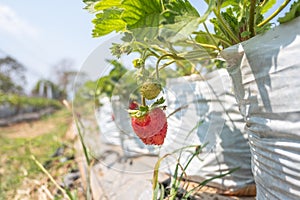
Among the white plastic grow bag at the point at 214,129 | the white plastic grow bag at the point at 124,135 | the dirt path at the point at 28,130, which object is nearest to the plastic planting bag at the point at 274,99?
the white plastic grow bag at the point at 214,129

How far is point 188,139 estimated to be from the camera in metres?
0.76

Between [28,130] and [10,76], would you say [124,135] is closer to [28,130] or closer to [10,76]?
[28,130]

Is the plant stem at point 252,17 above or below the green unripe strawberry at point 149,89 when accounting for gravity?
above

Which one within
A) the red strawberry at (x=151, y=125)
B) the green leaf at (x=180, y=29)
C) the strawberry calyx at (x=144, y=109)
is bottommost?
the red strawberry at (x=151, y=125)

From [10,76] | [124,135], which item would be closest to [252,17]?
[124,135]

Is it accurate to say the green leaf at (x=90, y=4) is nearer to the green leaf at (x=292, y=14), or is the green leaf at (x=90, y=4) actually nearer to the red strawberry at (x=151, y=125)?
the red strawberry at (x=151, y=125)

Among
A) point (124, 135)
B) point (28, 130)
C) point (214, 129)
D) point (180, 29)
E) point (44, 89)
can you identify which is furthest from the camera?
point (44, 89)

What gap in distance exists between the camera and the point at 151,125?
0.49 m

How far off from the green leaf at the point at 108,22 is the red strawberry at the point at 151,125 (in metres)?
0.18

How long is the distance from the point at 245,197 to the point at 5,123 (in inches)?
320

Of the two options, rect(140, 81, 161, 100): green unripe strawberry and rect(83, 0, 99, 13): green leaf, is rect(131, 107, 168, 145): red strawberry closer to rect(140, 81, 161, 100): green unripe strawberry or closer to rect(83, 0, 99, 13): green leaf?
rect(140, 81, 161, 100): green unripe strawberry

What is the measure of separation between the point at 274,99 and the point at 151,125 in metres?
0.23

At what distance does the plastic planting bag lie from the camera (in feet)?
1.20

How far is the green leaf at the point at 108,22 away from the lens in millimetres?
444
